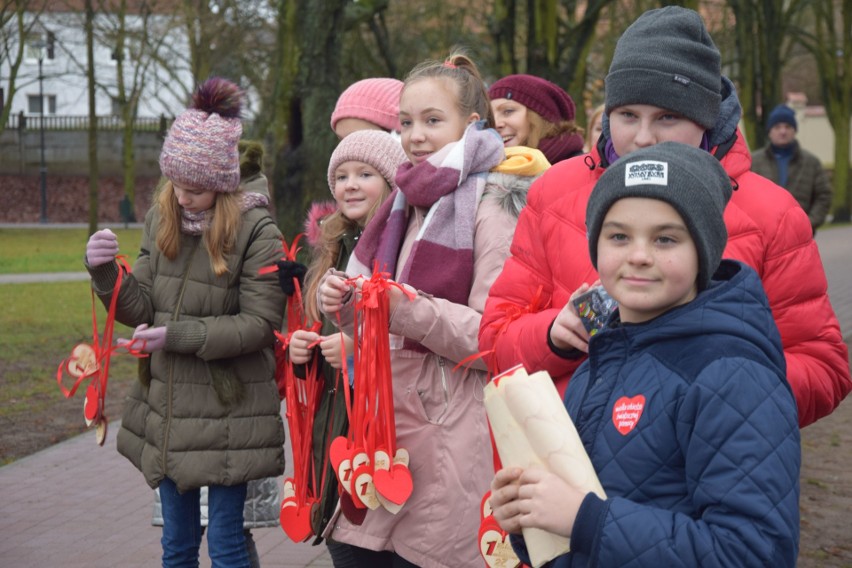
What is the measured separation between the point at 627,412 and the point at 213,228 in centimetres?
251

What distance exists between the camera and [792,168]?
40.2 feet

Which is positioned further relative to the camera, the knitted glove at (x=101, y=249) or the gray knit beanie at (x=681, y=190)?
the knitted glove at (x=101, y=249)

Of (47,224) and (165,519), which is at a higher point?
(165,519)

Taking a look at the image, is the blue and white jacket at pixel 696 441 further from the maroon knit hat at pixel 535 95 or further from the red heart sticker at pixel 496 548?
the maroon knit hat at pixel 535 95

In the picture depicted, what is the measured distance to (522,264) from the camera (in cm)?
293

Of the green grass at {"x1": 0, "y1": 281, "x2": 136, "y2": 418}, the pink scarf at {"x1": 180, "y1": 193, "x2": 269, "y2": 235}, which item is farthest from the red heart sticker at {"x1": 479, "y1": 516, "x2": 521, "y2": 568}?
the green grass at {"x1": 0, "y1": 281, "x2": 136, "y2": 418}

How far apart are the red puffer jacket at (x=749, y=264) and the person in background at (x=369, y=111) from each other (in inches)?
58.3

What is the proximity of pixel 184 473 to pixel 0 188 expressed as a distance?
46.1m

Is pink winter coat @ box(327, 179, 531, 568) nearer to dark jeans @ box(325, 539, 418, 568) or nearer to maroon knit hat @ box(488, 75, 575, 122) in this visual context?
dark jeans @ box(325, 539, 418, 568)

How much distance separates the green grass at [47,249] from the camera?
24.2m

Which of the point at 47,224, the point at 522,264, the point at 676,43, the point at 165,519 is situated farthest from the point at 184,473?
the point at 47,224

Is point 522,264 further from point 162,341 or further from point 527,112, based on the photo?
point 527,112

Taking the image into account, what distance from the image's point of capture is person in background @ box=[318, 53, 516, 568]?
3412mm

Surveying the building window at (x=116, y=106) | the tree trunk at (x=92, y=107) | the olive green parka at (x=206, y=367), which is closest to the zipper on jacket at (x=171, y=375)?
the olive green parka at (x=206, y=367)
